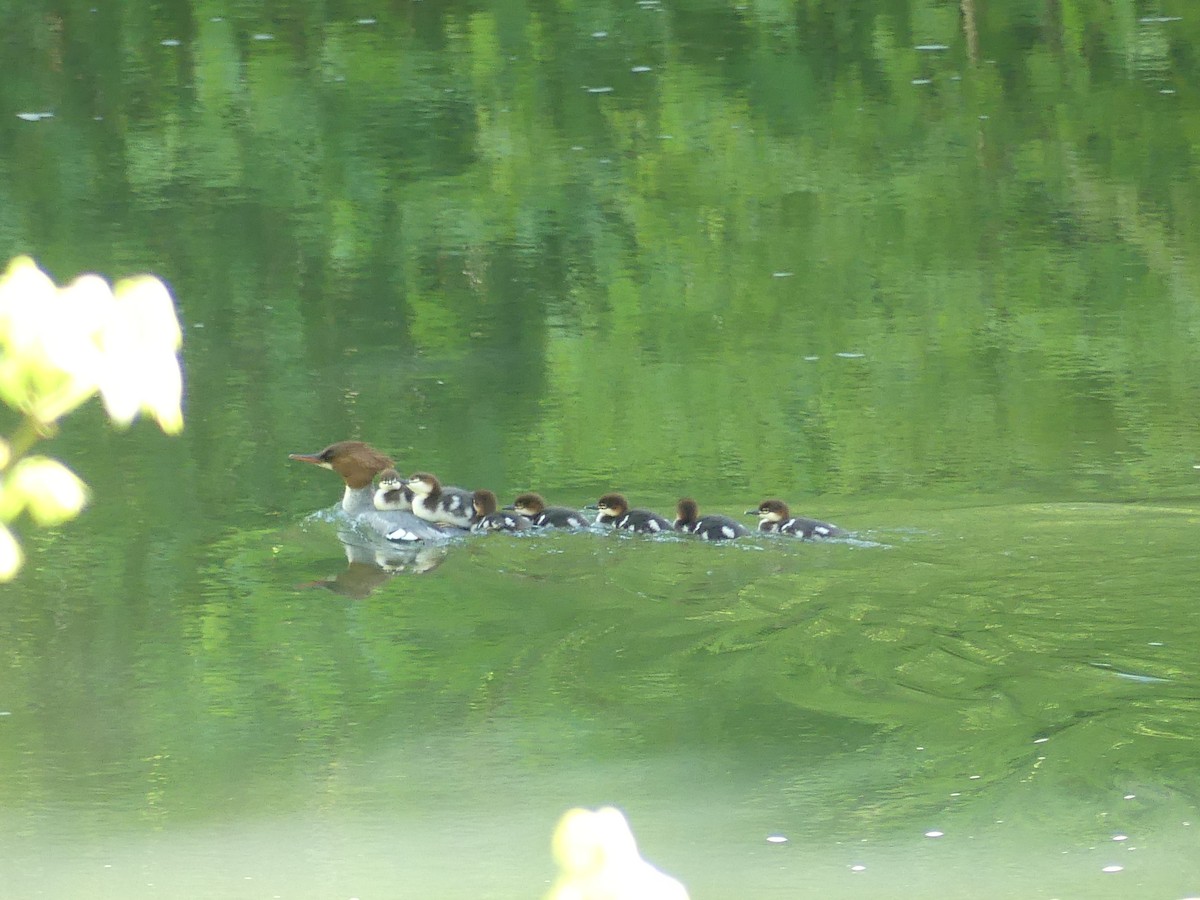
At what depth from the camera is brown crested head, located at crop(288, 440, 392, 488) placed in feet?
19.7

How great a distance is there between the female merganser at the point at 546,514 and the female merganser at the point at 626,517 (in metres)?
0.07

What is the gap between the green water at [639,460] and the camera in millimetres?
3820

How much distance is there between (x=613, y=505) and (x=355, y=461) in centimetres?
91

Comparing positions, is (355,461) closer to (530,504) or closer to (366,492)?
(366,492)

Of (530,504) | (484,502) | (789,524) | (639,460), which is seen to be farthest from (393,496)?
(789,524)

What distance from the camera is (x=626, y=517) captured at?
5621 mm

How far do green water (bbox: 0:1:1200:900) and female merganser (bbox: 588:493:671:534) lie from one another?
0.11 metres

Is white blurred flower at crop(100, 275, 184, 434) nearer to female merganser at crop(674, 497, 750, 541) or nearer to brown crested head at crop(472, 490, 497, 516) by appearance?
female merganser at crop(674, 497, 750, 541)

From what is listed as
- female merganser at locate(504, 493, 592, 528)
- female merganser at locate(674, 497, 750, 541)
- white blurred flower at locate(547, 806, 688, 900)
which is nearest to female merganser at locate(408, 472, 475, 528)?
female merganser at locate(504, 493, 592, 528)

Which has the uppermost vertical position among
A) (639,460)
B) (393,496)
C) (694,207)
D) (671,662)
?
(694,207)

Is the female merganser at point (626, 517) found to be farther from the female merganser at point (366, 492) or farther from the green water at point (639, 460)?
the female merganser at point (366, 492)

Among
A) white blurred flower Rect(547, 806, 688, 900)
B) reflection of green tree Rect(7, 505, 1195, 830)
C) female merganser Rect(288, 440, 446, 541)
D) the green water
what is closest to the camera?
white blurred flower Rect(547, 806, 688, 900)

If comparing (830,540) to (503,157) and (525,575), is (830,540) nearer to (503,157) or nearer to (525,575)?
(525,575)

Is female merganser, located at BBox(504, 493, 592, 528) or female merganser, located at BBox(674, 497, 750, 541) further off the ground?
female merganser, located at BBox(504, 493, 592, 528)
